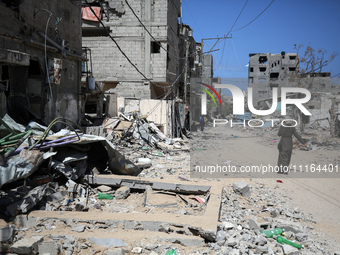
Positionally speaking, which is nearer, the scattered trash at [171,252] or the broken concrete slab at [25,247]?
the broken concrete slab at [25,247]

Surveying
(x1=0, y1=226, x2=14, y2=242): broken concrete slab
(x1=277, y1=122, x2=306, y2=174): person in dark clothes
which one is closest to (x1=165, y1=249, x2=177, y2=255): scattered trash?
(x1=0, y1=226, x2=14, y2=242): broken concrete slab

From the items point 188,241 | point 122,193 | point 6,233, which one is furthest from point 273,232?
point 6,233

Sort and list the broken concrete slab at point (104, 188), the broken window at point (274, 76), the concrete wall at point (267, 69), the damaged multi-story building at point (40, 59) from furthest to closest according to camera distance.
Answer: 1. the broken window at point (274, 76)
2. the concrete wall at point (267, 69)
3. the damaged multi-story building at point (40, 59)
4. the broken concrete slab at point (104, 188)

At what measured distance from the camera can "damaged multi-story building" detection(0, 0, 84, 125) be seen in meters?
7.12

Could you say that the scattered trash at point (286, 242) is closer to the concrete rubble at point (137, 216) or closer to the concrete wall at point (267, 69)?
the concrete rubble at point (137, 216)

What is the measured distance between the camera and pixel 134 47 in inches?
736

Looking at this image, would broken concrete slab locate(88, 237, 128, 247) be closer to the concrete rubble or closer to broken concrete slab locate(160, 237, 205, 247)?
the concrete rubble

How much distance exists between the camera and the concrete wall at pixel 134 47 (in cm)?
1847

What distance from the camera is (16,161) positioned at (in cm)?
460

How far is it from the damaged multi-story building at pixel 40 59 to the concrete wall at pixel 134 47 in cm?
773

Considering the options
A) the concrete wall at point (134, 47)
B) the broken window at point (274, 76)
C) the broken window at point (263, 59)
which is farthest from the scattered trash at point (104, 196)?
the broken window at point (263, 59)

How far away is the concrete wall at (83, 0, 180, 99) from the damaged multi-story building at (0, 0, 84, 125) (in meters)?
7.73

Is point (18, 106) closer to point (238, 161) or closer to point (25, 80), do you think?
point (25, 80)

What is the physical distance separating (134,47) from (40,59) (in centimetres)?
1081
